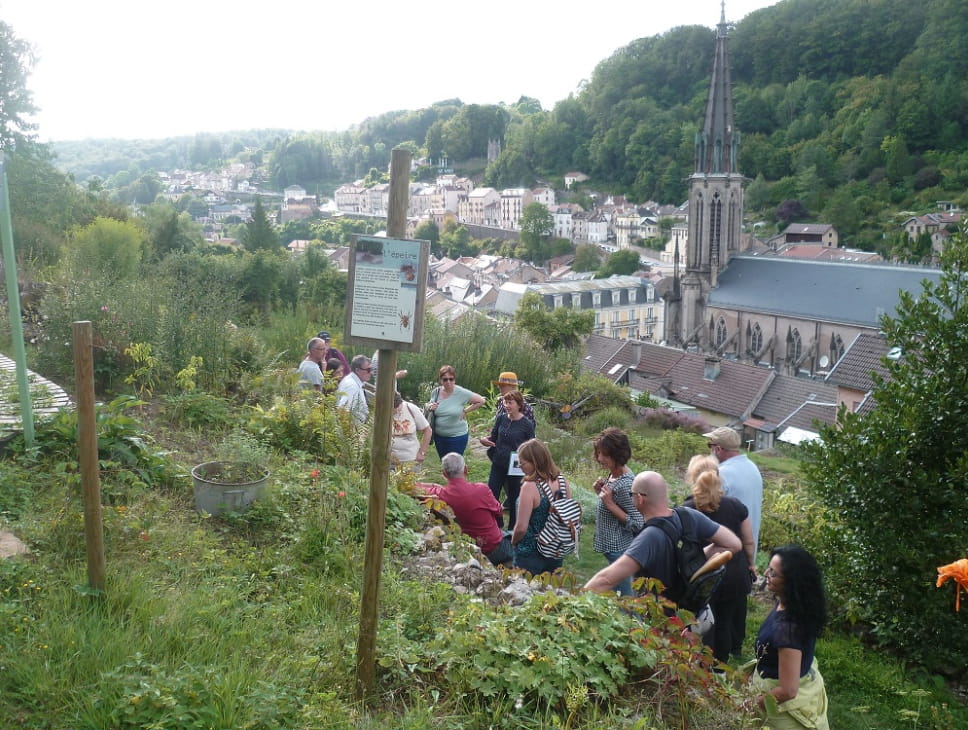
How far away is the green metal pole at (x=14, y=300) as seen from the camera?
4.41 meters

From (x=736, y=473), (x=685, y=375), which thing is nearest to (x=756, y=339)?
(x=685, y=375)

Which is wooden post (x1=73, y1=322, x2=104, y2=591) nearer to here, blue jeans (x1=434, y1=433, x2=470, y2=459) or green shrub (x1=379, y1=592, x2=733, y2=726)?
green shrub (x1=379, y1=592, x2=733, y2=726)

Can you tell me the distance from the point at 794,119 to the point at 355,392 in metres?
102

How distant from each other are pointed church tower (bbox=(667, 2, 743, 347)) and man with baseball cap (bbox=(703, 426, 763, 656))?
2072 inches

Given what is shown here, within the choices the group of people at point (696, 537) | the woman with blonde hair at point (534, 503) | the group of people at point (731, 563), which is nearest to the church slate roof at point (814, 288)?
the group of people at point (696, 537)

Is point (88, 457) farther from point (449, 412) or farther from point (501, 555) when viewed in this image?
point (449, 412)

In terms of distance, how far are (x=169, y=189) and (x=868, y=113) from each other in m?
125

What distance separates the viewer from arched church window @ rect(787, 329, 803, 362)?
5019 centimetres

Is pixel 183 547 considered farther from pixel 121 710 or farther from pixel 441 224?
pixel 441 224

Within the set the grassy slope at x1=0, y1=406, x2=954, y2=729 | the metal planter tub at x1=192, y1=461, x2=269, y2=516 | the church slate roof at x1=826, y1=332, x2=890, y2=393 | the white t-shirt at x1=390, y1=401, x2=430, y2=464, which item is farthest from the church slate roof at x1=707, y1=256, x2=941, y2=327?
the grassy slope at x1=0, y1=406, x2=954, y2=729

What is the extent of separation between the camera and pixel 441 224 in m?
117

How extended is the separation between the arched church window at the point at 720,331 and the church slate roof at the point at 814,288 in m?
1.15

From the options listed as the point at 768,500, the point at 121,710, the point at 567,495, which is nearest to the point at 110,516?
the point at 121,710

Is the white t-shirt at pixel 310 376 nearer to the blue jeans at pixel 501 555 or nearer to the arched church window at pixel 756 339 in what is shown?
the blue jeans at pixel 501 555
